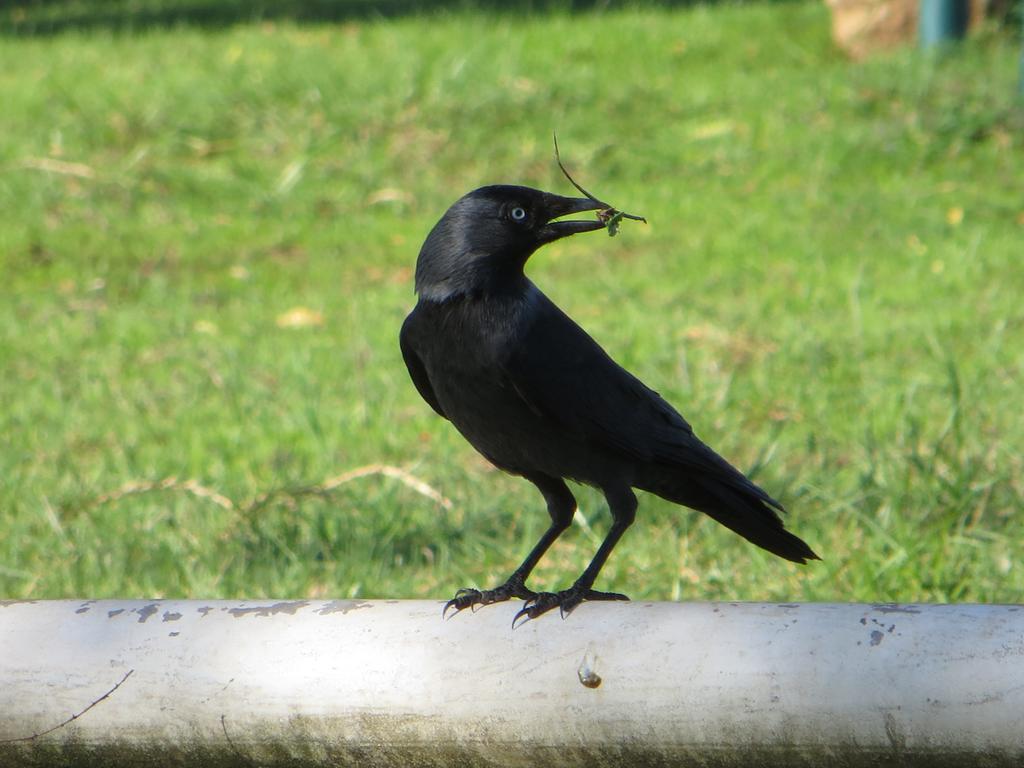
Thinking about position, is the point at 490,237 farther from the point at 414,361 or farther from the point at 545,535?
the point at 545,535

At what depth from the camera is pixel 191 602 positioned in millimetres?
2322

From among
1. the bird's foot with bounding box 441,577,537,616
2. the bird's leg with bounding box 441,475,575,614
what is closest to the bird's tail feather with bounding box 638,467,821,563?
the bird's leg with bounding box 441,475,575,614

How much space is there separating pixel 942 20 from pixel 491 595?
22.1ft

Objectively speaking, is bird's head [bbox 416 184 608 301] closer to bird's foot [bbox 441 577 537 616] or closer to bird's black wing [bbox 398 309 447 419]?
bird's black wing [bbox 398 309 447 419]

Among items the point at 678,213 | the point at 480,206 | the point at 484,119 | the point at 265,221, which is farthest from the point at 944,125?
the point at 480,206

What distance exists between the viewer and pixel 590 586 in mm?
2699

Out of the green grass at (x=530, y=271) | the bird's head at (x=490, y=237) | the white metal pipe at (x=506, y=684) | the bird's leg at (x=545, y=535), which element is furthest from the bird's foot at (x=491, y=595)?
the green grass at (x=530, y=271)

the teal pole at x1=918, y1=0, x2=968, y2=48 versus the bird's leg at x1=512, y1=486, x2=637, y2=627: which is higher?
the teal pole at x1=918, y1=0, x2=968, y2=48

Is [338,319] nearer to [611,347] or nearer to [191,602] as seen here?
[611,347]

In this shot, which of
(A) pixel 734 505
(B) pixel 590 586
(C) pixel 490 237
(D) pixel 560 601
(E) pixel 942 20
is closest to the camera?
(D) pixel 560 601

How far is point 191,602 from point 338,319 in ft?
13.3

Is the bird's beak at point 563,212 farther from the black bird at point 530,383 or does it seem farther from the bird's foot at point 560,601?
the bird's foot at point 560,601

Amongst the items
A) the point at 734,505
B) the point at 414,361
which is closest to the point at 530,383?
the point at 414,361

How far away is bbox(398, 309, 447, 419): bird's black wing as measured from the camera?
2820mm
